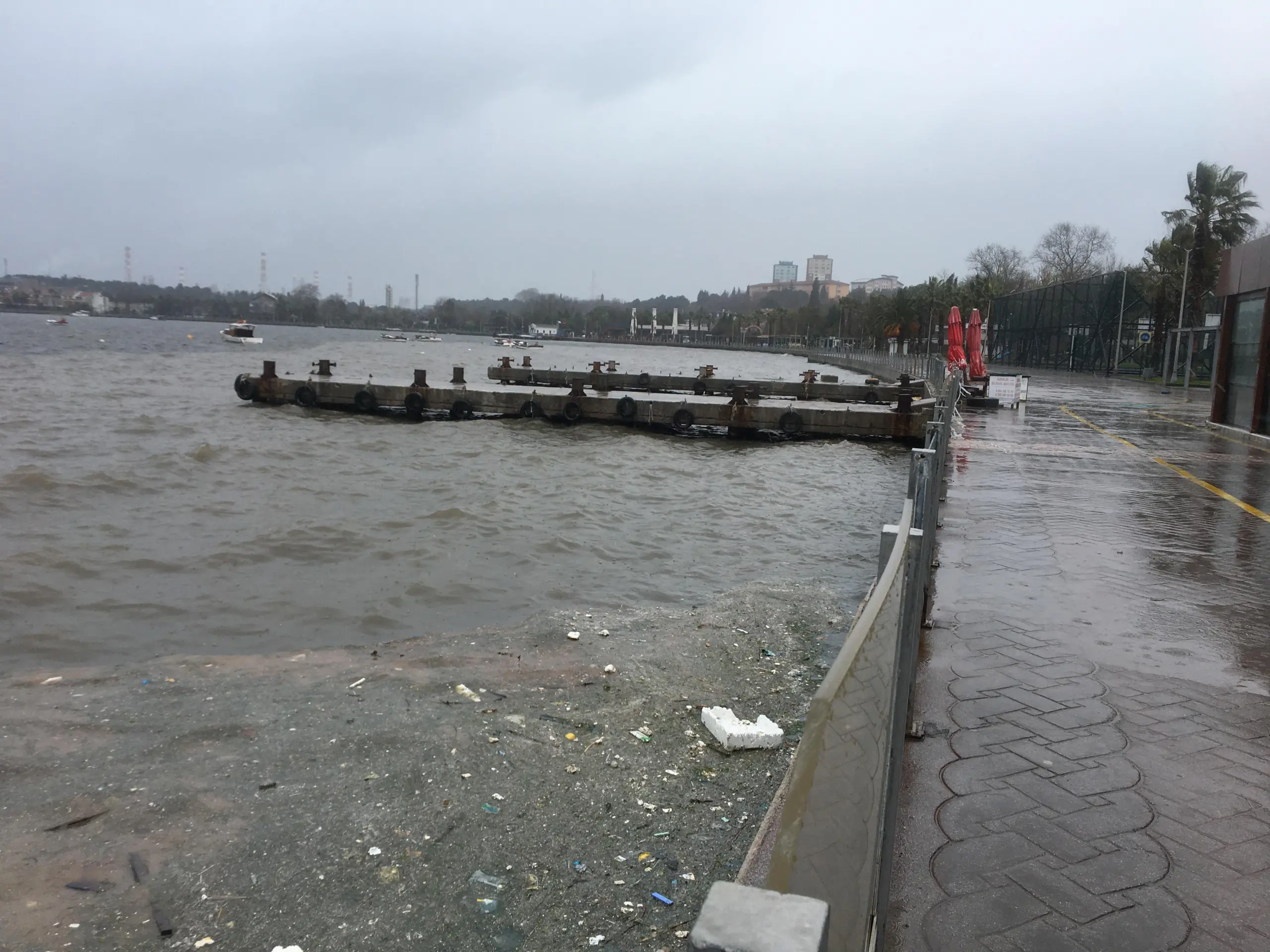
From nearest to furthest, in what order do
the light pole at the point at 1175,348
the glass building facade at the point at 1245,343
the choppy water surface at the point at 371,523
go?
the choppy water surface at the point at 371,523, the glass building facade at the point at 1245,343, the light pole at the point at 1175,348

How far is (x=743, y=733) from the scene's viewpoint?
18.5 ft

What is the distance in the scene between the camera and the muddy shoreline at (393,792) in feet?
13.3

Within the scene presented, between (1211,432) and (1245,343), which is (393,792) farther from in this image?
(1211,432)

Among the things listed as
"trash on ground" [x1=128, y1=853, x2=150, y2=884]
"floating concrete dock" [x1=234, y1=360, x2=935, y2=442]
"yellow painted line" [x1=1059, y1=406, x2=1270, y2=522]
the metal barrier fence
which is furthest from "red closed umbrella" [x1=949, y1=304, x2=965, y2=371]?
the metal barrier fence

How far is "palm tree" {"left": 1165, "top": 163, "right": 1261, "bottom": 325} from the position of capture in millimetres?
45375

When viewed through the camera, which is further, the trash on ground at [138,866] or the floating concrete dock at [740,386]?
the floating concrete dock at [740,386]

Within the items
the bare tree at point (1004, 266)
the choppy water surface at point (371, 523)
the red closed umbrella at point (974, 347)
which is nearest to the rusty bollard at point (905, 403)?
the choppy water surface at point (371, 523)

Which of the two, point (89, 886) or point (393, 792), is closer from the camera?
point (89, 886)

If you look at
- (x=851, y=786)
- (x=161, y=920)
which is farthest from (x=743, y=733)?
(x=851, y=786)

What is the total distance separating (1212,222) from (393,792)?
52509 mm

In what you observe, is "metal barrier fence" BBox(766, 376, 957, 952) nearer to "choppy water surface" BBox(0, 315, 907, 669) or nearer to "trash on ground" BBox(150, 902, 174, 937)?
"trash on ground" BBox(150, 902, 174, 937)

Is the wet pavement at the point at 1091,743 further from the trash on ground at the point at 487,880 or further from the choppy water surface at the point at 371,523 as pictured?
the choppy water surface at the point at 371,523

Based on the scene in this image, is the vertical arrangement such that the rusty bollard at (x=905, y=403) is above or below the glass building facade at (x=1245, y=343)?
below

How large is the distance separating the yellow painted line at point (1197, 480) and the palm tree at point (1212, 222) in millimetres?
32040
